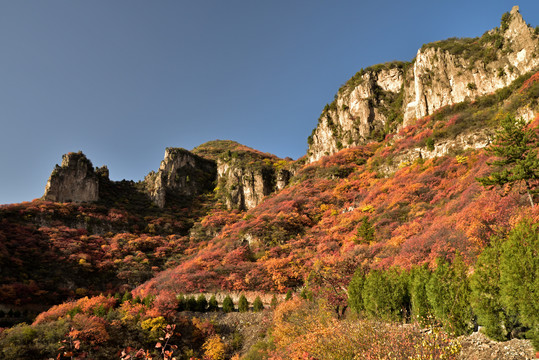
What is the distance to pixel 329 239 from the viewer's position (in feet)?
113

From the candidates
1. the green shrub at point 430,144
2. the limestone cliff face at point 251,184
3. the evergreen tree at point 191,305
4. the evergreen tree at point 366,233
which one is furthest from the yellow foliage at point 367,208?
the limestone cliff face at point 251,184

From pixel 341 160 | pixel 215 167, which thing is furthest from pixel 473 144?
pixel 215 167

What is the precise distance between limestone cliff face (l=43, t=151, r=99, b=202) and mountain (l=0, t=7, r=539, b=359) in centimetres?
31

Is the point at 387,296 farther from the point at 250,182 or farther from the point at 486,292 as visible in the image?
the point at 250,182

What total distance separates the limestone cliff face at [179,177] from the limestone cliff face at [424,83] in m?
35.1

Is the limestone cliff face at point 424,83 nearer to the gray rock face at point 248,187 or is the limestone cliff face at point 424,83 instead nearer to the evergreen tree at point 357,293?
the gray rock face at point 248,187

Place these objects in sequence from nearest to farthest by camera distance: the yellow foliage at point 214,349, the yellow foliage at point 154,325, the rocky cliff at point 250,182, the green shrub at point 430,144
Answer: the yellow foliage at point 214,349 < the yellow foliage at point 154,325 < the green shrub at point 430,144 < the rocky cliff at point 250,182

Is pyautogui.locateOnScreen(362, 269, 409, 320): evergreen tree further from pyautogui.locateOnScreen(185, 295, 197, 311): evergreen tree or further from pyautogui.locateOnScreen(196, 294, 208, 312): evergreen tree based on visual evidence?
pyautogui.locateOnScreen(185, 295, 197, 311): evergreen tree

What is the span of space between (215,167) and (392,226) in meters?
76.2

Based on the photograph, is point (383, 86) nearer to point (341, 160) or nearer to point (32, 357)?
point (341, 160)

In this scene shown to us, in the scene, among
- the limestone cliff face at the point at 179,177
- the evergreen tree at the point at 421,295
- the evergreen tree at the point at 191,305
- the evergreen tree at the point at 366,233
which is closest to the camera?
the evergreen tree at the point at 421,295

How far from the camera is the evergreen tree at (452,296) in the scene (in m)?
11.5

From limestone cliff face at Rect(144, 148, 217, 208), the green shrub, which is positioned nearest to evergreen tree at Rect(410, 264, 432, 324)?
the green shrub

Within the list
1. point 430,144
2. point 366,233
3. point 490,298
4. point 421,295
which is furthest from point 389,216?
point 490,298
